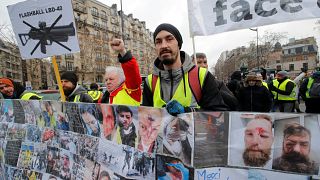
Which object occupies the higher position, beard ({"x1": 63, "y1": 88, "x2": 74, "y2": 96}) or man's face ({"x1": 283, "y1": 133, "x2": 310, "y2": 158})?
beard ({"x1": 63, "y1": 88, "x2": 74, "y2": 96})

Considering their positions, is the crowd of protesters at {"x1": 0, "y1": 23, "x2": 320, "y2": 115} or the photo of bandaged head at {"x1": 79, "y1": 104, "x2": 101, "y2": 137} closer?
the crowd of protesters at {"x1": 0, "y1": 23, "x2": 320, "y2": 115}

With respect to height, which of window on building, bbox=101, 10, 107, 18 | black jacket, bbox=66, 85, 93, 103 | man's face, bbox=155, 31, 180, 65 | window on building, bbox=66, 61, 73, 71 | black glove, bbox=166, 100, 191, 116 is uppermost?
window on building, bbox=101, 10, 107, 18

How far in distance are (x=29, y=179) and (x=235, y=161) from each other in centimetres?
217

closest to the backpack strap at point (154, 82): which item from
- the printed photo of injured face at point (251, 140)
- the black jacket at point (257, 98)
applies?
the printed photo of injured face at point (251, 140)

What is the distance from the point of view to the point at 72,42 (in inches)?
124

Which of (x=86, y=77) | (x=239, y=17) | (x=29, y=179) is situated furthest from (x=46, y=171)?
(x=86, y=77)

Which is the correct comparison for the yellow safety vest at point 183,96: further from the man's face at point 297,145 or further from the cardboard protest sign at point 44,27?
the cardboard protest sign at point 44,27

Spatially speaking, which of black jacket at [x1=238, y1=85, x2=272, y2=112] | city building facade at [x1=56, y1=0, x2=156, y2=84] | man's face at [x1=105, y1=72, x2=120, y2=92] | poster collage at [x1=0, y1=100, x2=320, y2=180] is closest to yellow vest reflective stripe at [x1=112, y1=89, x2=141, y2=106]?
man's face at [x1=105, y1=72, x2=120, y2=92]

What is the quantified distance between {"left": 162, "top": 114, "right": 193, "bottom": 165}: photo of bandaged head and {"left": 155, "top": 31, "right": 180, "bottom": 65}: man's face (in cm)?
54

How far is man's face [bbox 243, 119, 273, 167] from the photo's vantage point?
1501 millimetres

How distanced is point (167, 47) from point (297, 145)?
115 centimetres

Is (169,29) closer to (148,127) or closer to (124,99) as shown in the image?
(148,127)

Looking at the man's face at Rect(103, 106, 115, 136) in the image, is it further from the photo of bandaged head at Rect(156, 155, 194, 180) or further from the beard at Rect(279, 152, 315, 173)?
the beard at Rect(279, 152, 315, 173)

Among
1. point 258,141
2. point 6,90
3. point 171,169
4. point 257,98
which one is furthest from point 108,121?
point 257,98
